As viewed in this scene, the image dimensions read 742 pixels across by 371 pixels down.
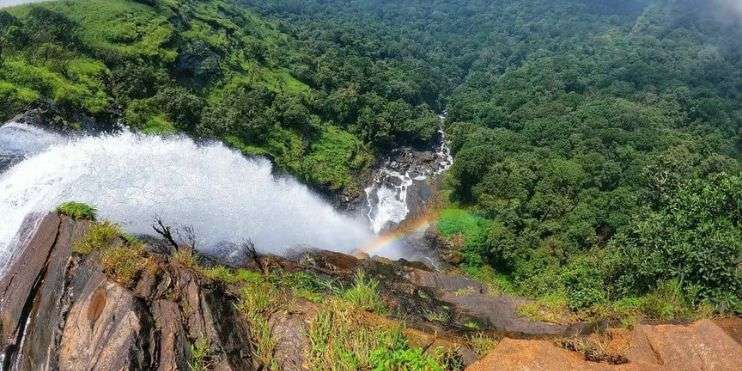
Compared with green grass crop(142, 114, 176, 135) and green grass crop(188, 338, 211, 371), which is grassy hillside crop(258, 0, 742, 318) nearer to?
green grass crop(188, 338, 211, 371)

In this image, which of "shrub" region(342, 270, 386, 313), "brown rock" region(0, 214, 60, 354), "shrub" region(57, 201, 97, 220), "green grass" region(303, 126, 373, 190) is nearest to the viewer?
"brown rock" region(0, 214, 60, 354)

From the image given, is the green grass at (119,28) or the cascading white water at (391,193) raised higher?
the green grass at (119,28)

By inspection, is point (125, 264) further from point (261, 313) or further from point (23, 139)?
point (23, 139)

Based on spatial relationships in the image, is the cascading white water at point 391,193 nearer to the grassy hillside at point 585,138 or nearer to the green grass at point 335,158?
the green grass at point 335,158

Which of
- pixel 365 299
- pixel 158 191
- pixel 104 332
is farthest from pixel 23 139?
pixel 365 299

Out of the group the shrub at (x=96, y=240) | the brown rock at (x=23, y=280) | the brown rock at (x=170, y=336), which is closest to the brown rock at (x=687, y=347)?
the brown rock at (x=170, y=336)

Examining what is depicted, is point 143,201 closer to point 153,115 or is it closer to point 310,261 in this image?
point 310,261

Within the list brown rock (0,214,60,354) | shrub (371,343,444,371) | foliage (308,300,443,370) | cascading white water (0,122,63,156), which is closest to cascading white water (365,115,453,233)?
cascading white water (0,122,63,156)
